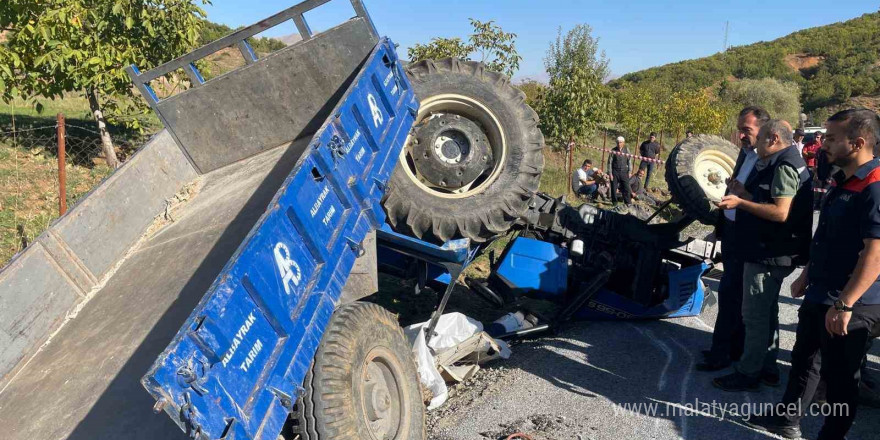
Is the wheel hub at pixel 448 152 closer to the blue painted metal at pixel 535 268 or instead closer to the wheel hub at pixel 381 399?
the blue painted metal at pixel 535 268

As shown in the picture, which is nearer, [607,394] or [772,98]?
[607,394]

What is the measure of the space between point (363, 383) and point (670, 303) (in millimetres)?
3597

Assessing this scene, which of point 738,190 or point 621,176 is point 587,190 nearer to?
point 621,176

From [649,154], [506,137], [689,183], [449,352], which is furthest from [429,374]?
[649,154]

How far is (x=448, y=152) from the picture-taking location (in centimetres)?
525

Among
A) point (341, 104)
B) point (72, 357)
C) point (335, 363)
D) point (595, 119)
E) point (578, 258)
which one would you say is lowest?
point (595, 119)

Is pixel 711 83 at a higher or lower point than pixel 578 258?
lower

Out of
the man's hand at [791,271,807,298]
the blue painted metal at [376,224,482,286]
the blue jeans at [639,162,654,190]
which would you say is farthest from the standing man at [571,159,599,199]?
the man's hand at [791,271,807,298]

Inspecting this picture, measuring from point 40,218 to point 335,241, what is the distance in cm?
586

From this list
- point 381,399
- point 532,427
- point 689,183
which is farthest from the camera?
point 689,183

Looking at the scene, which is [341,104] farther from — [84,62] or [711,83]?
[711,83]

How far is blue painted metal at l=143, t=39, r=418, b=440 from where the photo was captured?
7.22ft

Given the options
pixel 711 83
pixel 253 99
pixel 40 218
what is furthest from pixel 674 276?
pixel 711 83

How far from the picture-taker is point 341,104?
3869 millimetres
